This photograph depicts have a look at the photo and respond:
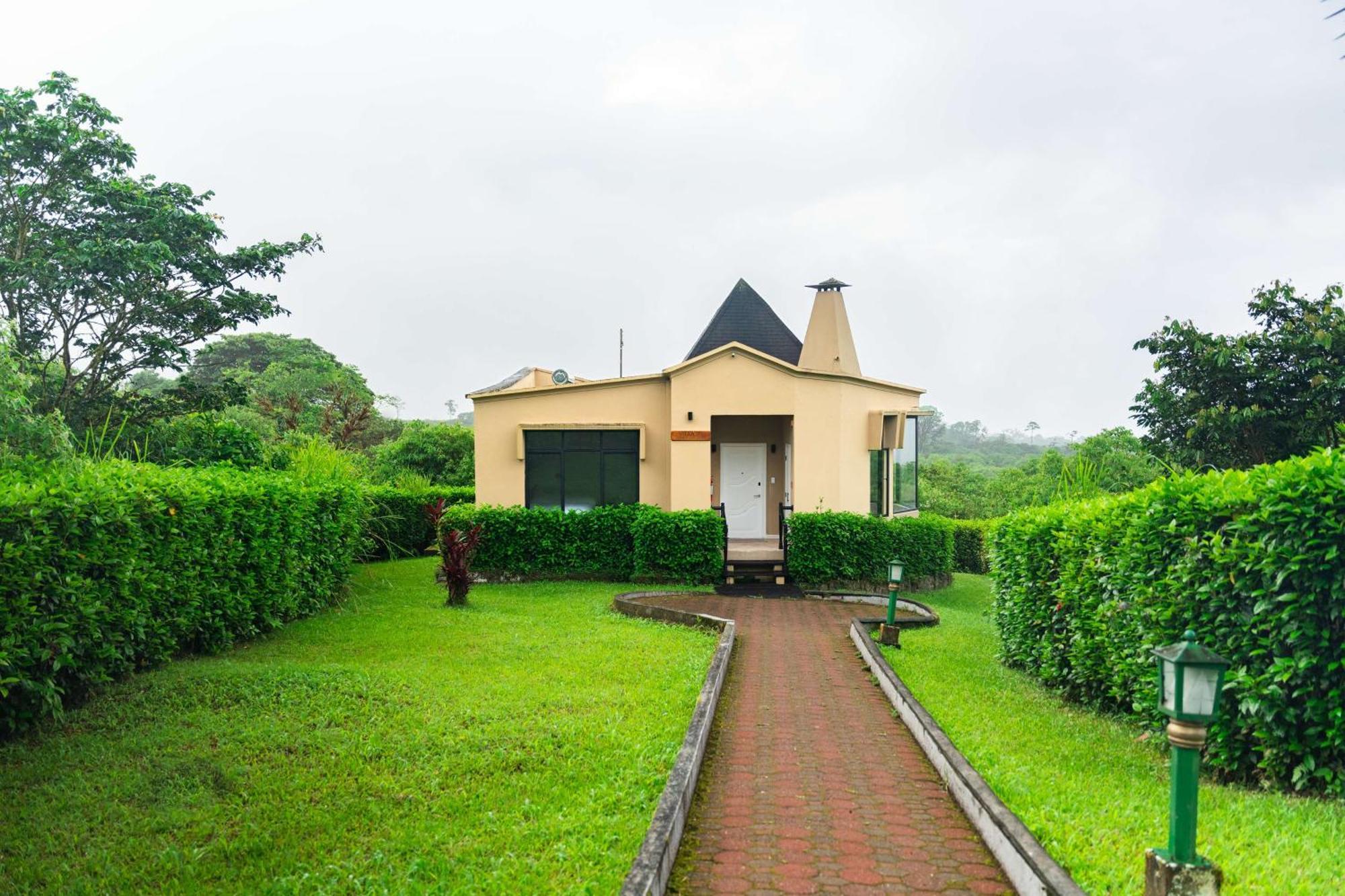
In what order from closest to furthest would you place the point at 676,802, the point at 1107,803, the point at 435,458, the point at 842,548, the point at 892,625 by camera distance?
the point at 676,802, the point at 1107,803, the point at 892,625, the point at 842,548, the point at 435,458

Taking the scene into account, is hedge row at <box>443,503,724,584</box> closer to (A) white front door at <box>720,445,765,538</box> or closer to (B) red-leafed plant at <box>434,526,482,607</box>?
(B) red-leafed plant at <box>434,526,482,607</box>

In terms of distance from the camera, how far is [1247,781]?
5742mm

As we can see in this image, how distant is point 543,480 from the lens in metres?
19.5

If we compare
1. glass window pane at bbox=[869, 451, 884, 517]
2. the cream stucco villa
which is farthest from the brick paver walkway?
glass window pane at bbox=[869, 451, 884, 517]

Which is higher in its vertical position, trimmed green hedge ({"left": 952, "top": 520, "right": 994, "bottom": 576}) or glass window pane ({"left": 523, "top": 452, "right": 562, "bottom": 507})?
glass window pane ({"left": 523, "top": 452, "right": 562, "bottom": 507})

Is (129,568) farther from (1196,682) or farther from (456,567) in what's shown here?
(1196,682)

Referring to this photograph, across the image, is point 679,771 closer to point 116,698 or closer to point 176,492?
point 116,698

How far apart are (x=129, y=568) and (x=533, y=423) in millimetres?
12128

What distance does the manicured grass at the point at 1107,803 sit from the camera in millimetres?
4137

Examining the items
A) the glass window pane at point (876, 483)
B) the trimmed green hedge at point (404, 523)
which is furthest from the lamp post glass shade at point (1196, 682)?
the trimmed green hedge at point (404, 523)

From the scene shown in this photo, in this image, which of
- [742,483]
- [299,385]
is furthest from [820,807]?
[299,385]

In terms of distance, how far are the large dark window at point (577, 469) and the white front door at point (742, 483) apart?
2969mm

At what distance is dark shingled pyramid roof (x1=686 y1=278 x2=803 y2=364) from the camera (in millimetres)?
26062

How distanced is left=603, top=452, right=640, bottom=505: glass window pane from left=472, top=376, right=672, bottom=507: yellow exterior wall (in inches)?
6.2
